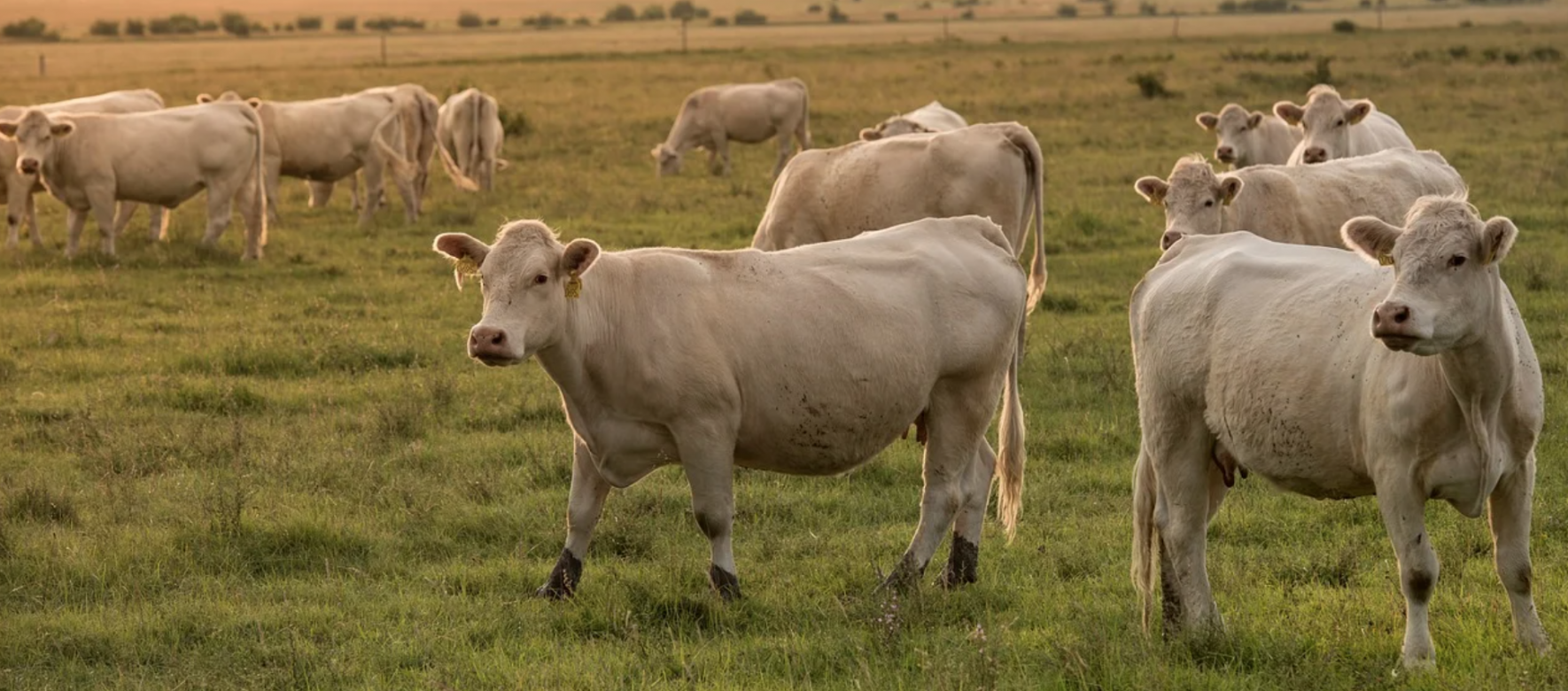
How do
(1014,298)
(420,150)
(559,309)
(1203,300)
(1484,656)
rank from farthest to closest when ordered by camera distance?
(420,150) → (1014,298) → (559,309) → (1203,300) → (1484,656)

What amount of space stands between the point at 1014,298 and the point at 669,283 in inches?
62.5

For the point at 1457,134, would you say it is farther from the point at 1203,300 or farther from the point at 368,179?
the point at 1203,300

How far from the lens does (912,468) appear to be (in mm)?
8938

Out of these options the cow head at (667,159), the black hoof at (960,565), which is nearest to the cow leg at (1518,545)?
the black hoof at (960,565)

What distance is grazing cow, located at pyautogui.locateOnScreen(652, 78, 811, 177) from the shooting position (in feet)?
85.5

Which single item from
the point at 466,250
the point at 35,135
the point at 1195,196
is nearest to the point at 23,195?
the point at 35,135

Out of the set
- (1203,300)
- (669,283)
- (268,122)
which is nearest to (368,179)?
(268,122)

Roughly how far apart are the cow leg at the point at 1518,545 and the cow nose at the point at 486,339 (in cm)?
354

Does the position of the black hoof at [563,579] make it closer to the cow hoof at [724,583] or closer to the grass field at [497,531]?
the grass field at [497,531]

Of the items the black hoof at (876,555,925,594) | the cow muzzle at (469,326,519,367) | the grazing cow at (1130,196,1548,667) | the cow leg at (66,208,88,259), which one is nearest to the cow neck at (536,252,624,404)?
the cow muzzle at (469,326,519,367)

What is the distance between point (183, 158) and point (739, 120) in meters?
11.7

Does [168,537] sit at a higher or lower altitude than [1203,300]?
lower

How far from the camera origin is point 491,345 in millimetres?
6215

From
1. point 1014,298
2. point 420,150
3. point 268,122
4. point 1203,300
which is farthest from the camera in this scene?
point 420,150
